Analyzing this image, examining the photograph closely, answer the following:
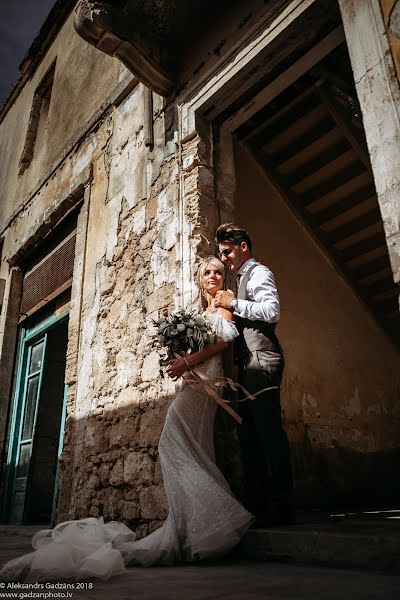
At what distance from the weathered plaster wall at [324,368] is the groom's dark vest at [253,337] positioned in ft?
5.19

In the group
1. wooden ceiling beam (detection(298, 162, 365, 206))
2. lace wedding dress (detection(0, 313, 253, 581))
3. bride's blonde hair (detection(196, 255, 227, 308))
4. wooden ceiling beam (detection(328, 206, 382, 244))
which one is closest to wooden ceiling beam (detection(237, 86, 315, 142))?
wooden ceiling beam (detection(298, 162, 365, 206))

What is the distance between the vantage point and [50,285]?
20.2ft

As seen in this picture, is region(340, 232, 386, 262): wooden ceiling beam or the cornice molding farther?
region(340, 232, 386, 262): wooden ceiling beam

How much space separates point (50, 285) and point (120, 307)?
2344mm

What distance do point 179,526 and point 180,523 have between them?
0.01 metres

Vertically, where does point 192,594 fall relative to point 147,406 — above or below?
below

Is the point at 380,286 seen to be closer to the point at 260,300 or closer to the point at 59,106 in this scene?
the point at 260,300

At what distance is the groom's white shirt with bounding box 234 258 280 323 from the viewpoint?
2.68 meters

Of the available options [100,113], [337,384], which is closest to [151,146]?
[100,113]

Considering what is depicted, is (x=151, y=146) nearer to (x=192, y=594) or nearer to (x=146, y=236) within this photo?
(x=146, y=236)

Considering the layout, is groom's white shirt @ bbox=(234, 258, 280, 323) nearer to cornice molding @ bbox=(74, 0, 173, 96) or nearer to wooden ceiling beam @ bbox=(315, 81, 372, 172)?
wooden ceiling beam @ bbox=(315, 81, 372, 172)

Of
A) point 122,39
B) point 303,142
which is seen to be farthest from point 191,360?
point 303,142

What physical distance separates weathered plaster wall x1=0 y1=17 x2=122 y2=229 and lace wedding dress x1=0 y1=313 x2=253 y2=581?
432cm

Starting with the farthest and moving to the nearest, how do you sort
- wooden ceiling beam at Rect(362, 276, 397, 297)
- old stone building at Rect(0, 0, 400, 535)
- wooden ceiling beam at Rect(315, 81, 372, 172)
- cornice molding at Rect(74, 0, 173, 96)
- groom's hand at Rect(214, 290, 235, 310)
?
wooden ceiling beam at Rect(362, 276, 397, 297), wooden ceiling beam at Rect(315, 81, 372, 172), cornice molding at Rect(74, 0, 173, 96), old stone building at Rect(0, 0, 400, 535), groom's hand at Rect(214, 290, 235, 310)
